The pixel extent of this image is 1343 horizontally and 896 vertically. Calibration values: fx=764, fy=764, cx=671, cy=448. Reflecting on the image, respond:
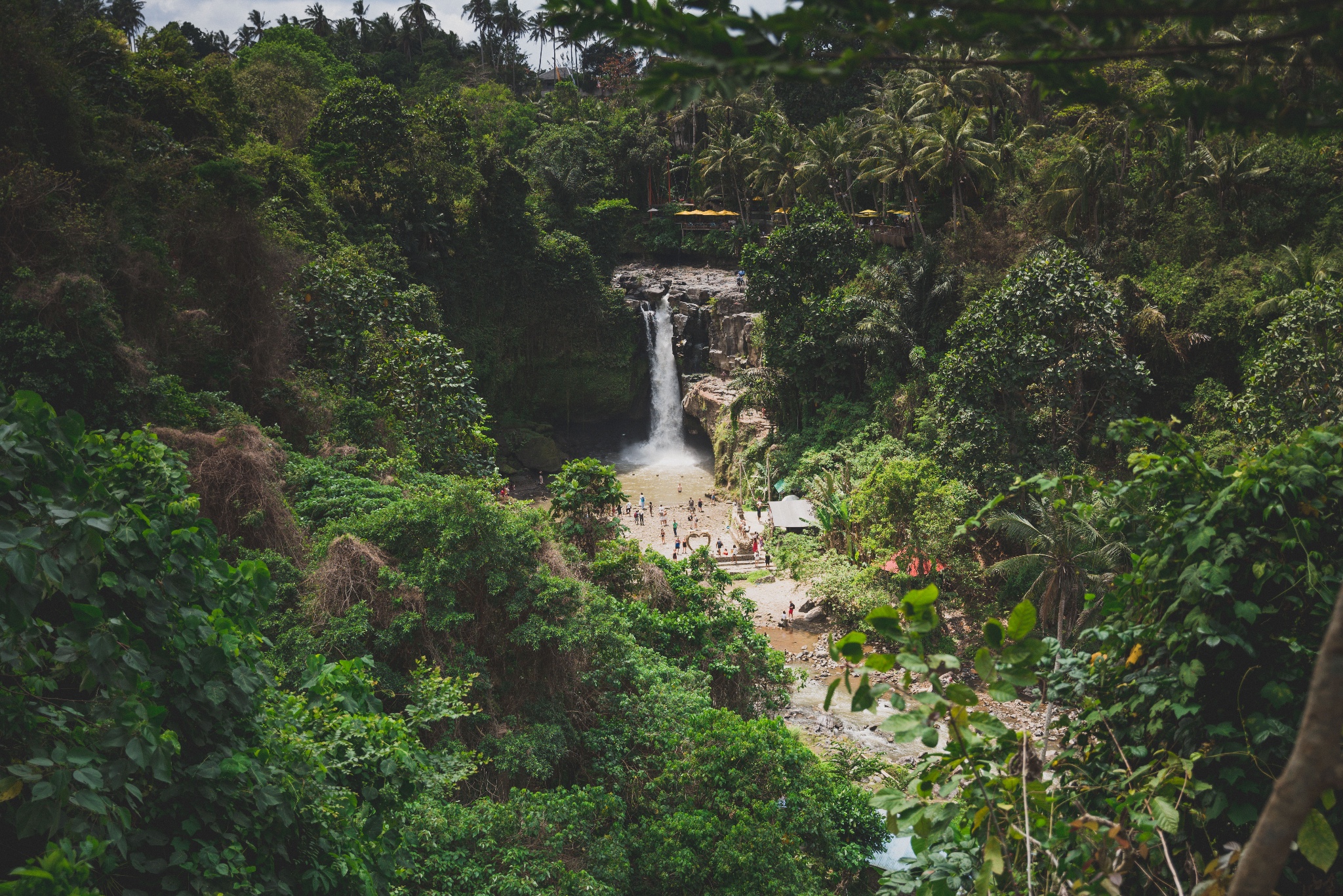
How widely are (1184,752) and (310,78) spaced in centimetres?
4422

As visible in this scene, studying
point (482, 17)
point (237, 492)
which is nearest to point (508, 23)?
point (482, 17)

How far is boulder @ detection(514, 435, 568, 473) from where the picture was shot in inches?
1341

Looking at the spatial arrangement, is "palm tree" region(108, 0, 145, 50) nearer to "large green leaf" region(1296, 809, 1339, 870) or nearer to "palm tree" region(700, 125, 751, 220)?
"palm tree" region(700, 125, 751, 220)

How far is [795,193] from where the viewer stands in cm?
3319

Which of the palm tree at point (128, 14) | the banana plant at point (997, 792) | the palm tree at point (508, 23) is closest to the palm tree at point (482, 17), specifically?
the palm tree at point (508, 23)

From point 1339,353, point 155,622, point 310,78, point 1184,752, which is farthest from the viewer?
point 310,78

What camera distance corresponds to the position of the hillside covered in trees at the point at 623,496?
2.88m

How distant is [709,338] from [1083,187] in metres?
18.3

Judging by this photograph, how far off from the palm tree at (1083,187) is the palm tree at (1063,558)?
920 cm

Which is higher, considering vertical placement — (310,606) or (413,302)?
(413,302)

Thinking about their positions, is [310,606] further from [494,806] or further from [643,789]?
[643,789]

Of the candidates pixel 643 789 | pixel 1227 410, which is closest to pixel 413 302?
pixel 643 789

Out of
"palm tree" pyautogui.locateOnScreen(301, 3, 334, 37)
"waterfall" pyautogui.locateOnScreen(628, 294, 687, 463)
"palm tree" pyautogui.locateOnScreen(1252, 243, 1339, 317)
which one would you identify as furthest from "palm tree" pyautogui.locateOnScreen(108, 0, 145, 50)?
"palm tree" pyautogui.locateOnScreen(1252, 243, 1339, 317)

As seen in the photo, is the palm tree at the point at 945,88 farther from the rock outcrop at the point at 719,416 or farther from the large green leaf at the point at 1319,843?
the large green leaf at the point at 1319,843
